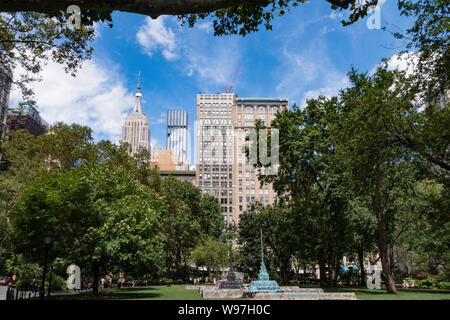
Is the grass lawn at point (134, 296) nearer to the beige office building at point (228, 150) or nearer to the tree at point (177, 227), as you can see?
the tree at point (177, 227)

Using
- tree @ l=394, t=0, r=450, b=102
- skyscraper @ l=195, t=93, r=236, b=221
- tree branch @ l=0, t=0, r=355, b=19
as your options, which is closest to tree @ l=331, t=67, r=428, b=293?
tree @ l=394, t=0, r=450, b=102

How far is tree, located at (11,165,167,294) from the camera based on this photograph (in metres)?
22.9

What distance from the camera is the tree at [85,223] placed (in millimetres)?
22922

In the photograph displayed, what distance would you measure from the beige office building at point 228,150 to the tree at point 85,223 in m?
88.2

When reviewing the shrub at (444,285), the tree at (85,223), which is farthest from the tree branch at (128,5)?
the shrub at (444,285)

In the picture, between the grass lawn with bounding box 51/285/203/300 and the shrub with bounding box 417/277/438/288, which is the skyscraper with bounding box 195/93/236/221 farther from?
the grass lawn with bounding box 51/285/203/300

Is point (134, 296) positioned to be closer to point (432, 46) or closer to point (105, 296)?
point (105, 296)

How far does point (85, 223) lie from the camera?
2438 cm

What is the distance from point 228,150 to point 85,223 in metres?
97.6

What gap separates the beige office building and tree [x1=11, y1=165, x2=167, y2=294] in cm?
8817

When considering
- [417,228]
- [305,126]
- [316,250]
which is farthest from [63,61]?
[417,228]

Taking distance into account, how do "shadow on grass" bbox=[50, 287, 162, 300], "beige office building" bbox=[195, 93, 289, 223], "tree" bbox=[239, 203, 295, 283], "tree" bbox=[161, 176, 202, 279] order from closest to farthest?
"shadow on grass" bbox=[50, 287, 162, 300] → "tree" bbox=[161, 176, 202, 279] → "tree" bbox=[239, 203, 295, 283] → "beige office building" bbox=[195, 93, 289, 223]

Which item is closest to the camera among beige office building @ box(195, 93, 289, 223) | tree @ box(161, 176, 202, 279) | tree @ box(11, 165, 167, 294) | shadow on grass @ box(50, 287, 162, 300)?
shadow on grass @ box(50, 287, 162, 300)

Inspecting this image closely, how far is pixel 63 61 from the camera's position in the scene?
13656 mm
